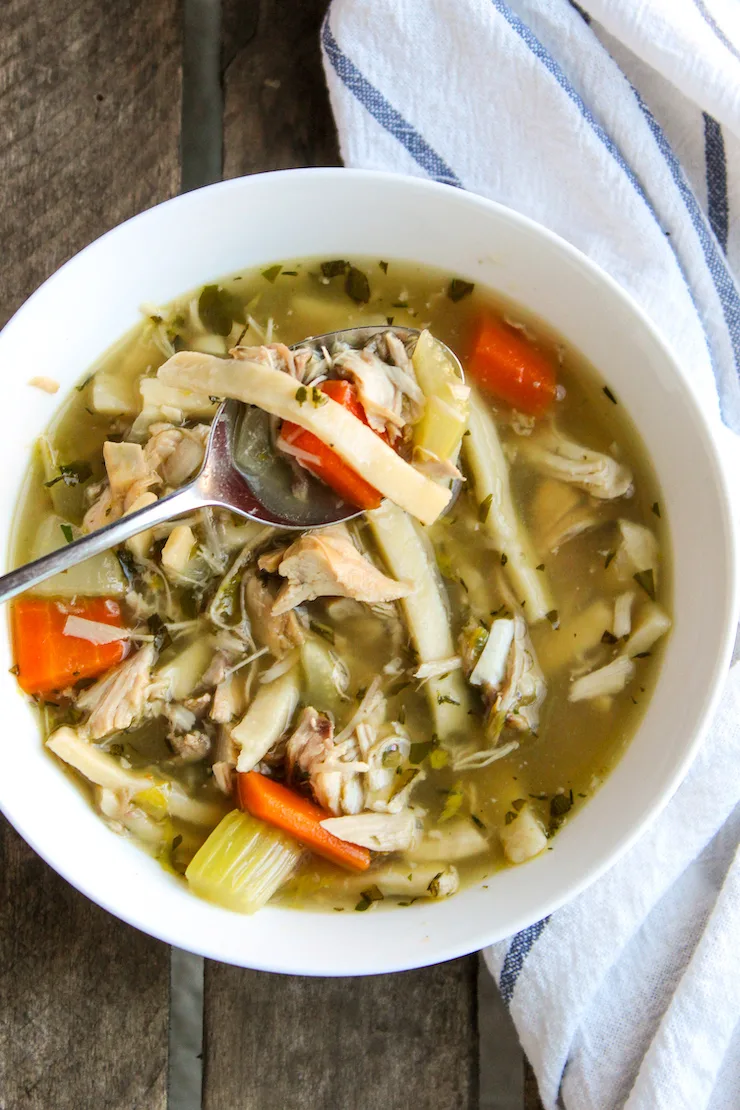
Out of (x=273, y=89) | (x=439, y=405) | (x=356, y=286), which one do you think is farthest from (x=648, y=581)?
(x=273, y=89)

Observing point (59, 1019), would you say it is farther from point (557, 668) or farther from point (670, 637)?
point (670, 637)

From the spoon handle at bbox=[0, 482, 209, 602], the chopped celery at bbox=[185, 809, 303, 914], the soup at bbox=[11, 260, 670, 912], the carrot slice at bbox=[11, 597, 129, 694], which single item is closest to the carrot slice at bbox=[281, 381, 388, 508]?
the soup at bbox=[11, 260, 670, 912]

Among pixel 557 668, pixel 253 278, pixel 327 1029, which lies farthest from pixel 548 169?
pixel 327 1029

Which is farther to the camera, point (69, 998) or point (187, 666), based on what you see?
point (69, 998)

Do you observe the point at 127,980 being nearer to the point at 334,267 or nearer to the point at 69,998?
the point at 69,998

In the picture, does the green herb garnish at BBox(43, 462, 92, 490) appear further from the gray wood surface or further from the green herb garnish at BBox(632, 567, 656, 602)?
the green herb garnish at BBox(632, 567, 656, 602)

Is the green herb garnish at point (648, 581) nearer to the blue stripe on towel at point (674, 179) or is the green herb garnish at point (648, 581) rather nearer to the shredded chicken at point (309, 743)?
the blue stripe on towel at point (674, 179)
